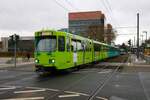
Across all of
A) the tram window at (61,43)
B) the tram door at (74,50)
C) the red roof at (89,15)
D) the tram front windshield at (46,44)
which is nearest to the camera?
the tram front windshield at (46,44)

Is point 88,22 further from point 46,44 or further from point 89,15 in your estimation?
point 46,44

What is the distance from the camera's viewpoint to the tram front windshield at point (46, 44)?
2311cm

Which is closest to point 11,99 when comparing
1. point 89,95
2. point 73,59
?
point 89,95

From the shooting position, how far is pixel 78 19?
80.2 metres

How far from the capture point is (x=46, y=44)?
76.6 feet

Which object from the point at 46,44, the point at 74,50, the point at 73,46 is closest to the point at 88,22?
the point at 74,50

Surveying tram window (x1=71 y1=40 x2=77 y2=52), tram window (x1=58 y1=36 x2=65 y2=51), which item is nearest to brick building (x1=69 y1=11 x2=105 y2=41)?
tram window (x1=71 y1=40 x2=77 y2=52)

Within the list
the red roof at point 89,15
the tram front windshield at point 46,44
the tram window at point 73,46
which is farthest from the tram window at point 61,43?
the red roof at point 89,15

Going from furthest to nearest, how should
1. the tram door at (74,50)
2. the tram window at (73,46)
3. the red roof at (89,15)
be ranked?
1. the red roof at (89,15)
2. the tram door at (74,50)
3. the tram window at (73,46)

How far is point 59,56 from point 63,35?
5.30 ft

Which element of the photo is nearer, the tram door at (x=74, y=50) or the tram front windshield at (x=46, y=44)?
the tram front windshield at (x=46, y=44)

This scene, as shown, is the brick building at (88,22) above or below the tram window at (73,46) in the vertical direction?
above

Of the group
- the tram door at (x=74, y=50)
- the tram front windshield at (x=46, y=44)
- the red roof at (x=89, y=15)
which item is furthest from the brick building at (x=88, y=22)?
the tram front windshield at (x=46, y=44)

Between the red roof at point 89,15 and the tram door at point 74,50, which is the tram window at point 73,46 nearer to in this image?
the tram door at point 74,50
